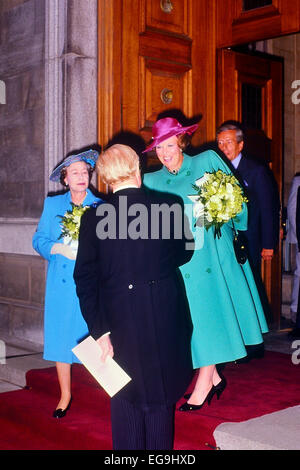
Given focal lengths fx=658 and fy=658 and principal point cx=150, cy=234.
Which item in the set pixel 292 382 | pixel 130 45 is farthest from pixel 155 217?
pixel 130 45

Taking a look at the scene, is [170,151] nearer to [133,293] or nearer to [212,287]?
[212,287]

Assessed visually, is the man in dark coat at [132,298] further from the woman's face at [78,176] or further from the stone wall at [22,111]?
the stone wall at [22,111]

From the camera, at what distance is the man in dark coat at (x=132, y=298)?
2949mm

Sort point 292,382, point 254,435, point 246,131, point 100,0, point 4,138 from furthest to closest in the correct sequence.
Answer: point 4,138 < point 246,131 < point 100,0 < point 292,382 < point 254,435

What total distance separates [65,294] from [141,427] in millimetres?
1673

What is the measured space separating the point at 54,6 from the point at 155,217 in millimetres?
3797

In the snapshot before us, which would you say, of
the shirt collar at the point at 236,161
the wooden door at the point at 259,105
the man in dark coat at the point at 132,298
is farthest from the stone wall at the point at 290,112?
the man in dark coat at the point at 132,298

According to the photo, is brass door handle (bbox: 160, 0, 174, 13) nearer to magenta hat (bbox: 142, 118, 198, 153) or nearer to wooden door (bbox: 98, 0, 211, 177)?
wooden door (bbox: 98, 0, 211, 177)

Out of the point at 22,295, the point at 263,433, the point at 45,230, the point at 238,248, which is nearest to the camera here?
the point at 263,433

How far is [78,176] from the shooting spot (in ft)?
14.8

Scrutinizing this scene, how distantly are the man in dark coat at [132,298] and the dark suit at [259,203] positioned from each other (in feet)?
8.44

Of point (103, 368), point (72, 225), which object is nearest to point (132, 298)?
point (103, 368)

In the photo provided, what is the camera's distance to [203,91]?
21.2ft

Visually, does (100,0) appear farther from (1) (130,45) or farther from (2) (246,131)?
(2) (246,131)
